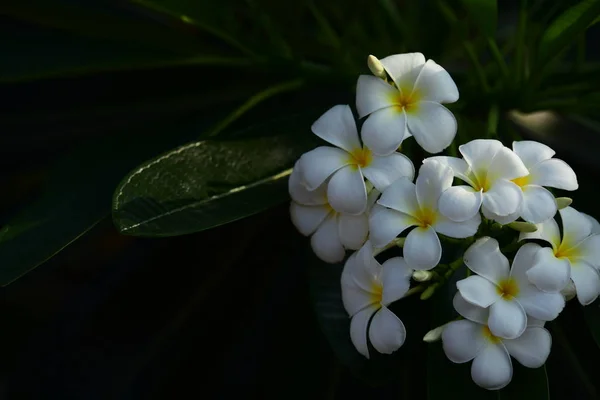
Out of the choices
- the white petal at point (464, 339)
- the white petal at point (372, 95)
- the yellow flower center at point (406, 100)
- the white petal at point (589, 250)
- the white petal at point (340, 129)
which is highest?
the white petal at point (372, 95)

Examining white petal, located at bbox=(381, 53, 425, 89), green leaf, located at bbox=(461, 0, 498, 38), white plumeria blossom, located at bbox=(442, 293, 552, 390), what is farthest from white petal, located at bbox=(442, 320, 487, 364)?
green leaf, located at bbox=(461, 0, 498, 38)

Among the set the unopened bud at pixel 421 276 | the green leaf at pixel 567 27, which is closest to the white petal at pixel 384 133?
the unopened bud at pixel 421 276

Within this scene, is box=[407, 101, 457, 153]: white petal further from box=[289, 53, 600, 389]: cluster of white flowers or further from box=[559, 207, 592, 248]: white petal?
box=[559, 207, 592, 248]: white petal

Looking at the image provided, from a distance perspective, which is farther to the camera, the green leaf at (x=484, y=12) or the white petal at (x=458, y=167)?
the green leaf at (x=484, y=12)

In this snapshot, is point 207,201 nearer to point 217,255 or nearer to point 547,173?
point 547,173

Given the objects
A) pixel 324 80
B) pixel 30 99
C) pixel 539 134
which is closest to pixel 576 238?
pixel 324 80

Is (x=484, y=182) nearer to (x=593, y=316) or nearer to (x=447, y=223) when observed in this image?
(x=447, y=223)

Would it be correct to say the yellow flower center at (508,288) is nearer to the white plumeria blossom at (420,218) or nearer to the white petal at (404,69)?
the white plumeria blossom at (420,218)
